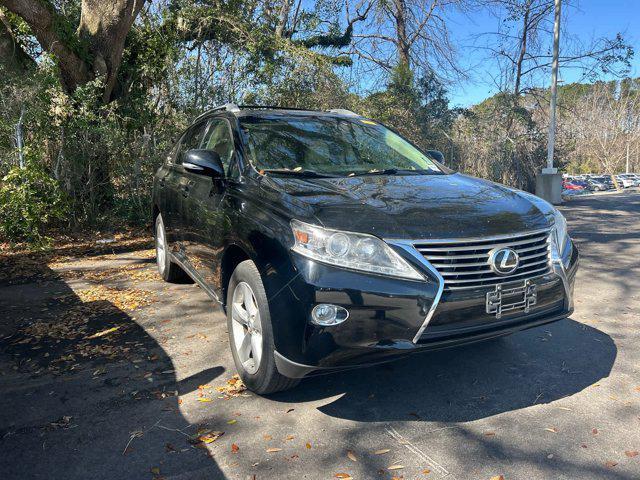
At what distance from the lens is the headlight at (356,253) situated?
275 centimetres

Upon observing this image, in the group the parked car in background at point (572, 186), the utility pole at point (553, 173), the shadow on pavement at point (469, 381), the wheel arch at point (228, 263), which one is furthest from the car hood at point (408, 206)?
the parked car in background at point (572, 186)

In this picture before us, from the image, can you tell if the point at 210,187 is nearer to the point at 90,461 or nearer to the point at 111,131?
the point at 90,461

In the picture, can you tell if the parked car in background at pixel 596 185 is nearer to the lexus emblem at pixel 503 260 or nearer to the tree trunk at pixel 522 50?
the tree trunk at pixel 522 50

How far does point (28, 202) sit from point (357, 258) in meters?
6.32

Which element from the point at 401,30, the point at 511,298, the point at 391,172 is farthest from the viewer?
the point at 401,30

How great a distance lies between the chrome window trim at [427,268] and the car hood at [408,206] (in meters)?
0.04

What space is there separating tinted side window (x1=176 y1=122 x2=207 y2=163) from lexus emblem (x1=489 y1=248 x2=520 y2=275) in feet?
10.1

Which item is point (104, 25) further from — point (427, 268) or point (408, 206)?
point (427, 268)

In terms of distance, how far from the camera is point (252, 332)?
325 cm

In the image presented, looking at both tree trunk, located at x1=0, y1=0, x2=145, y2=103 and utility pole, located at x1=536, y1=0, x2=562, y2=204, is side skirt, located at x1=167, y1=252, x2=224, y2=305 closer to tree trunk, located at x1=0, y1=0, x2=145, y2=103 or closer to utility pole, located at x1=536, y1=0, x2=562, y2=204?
tree trunk, located at x1=0, y1=0, x2=145, y2=103

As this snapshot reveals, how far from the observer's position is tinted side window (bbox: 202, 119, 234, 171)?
160 inches

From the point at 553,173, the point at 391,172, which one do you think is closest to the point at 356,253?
the point at 391,172

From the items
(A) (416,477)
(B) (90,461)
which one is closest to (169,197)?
(B) (90,461)

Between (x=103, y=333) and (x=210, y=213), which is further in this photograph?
(x=103, y=333)
